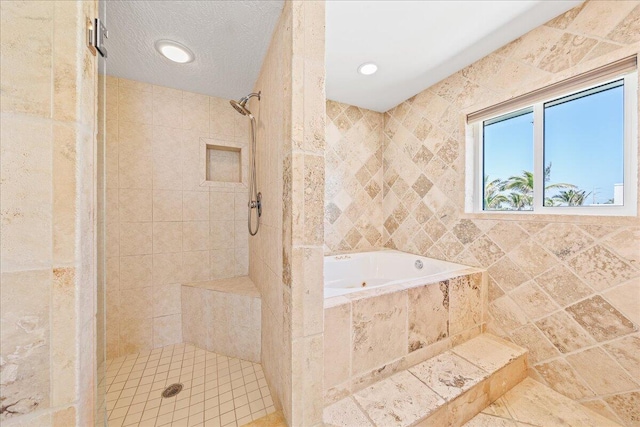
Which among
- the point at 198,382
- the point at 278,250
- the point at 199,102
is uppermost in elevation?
the point at 199,102

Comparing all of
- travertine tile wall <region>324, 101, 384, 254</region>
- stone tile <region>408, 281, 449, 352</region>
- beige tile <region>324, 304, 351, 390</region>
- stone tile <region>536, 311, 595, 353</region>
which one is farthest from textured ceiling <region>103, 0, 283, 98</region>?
stone tile <region>536, 311, 595, 353</region>

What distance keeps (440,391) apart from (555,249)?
109 cm

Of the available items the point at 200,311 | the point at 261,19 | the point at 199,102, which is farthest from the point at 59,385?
the point at 199,102

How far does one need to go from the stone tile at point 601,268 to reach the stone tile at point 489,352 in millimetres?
605

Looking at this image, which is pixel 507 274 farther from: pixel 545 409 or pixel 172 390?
pixel 172 390

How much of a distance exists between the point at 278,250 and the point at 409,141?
1960mm

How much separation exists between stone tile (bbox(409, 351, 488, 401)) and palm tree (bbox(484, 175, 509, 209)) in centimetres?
120

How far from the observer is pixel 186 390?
1.34 m

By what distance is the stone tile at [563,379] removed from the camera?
1269mm

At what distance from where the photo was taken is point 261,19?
3.88 feet

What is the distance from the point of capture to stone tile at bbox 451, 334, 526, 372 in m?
1.34

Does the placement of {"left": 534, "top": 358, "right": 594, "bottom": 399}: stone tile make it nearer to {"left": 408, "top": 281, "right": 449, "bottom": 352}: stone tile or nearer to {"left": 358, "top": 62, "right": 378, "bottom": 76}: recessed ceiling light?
{"left": 408, "top": 281, "right": 449, "bottom": 352}: stone tile

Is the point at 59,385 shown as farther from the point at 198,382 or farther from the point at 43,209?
the point at 198,382

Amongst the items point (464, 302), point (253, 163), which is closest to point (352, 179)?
point (253, 163)
